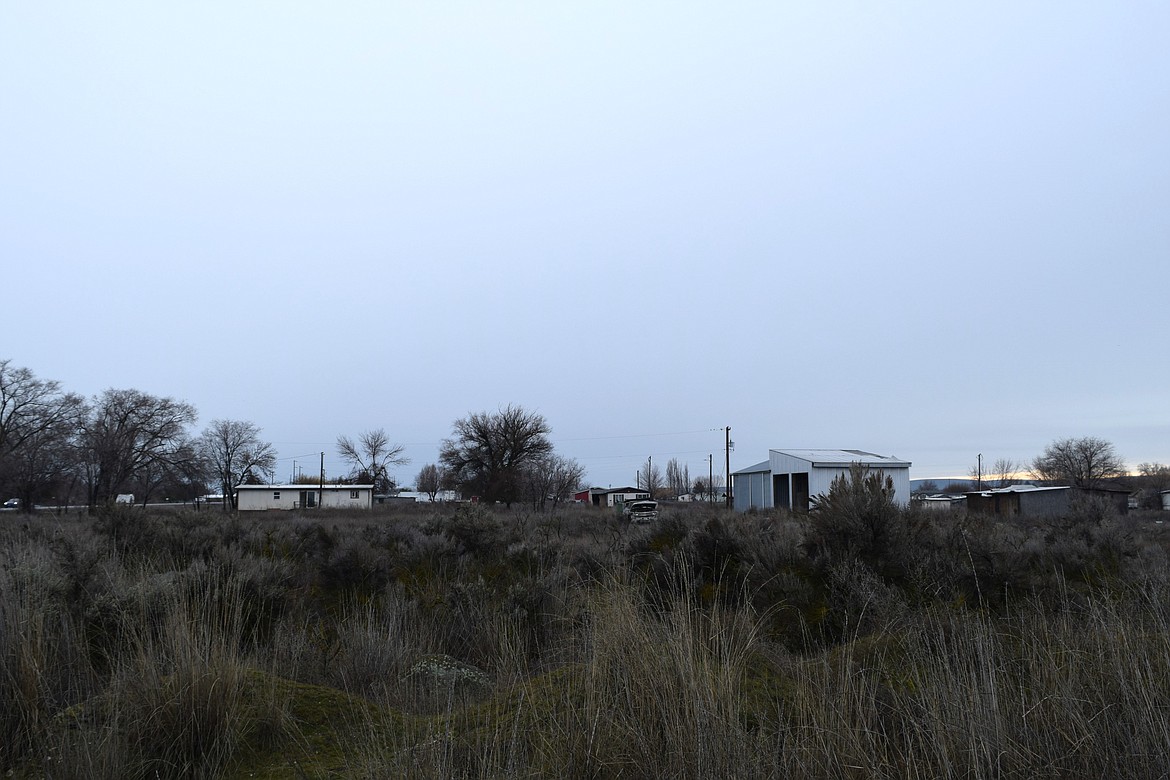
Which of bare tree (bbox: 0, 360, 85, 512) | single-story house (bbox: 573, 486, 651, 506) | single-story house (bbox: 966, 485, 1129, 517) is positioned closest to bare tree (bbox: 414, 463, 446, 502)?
single-story house (bbox: 573, 486, 651, 506)

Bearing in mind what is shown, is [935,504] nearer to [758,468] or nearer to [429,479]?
[758,468]

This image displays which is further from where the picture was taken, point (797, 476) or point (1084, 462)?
point (1084, 462)

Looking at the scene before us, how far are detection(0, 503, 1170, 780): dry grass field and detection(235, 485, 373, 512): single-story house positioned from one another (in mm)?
58221

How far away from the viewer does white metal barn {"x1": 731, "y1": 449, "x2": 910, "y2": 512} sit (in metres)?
33.2

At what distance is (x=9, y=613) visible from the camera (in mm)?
4629

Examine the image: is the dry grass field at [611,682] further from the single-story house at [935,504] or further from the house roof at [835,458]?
the house roof at [835,458]

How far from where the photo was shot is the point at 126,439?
179 feet

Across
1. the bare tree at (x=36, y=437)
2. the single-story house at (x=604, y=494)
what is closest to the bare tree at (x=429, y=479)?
the single-story house at (x=604, y=494)

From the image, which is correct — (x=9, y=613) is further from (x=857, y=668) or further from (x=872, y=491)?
(x=872, y=491)

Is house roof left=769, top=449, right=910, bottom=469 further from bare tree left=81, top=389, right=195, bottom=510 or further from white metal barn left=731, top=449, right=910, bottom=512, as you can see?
bare tree left=81, top=389, right=195, bottom=510

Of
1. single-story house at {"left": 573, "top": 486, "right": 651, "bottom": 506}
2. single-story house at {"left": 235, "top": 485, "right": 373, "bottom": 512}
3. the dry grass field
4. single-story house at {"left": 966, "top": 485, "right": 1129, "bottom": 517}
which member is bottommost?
single-story house at {"left": 573, "top": 486, "right": 651, "bottom": 506}

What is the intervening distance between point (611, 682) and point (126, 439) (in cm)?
6206

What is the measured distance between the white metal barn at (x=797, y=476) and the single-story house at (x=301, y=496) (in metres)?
36.9

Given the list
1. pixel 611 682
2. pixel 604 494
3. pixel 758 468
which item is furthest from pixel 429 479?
pixel 611 682
